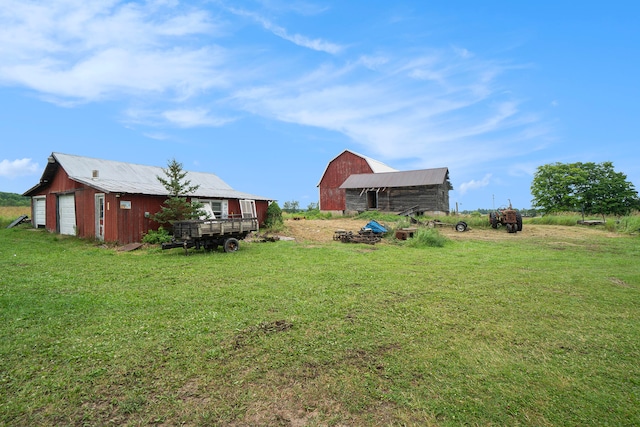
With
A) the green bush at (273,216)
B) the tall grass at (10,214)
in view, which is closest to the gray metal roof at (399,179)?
the green bush at (273,216)

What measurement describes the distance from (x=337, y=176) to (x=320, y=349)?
120ft

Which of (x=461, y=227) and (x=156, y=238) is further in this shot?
(x=461, y=227)

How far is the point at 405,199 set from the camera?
32844 mm

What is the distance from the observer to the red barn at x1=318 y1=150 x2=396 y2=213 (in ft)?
128

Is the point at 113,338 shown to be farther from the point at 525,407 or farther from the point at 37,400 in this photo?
the point at 525,407

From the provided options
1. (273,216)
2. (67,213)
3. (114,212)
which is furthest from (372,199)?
(67,213)

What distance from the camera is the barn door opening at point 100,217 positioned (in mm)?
17016

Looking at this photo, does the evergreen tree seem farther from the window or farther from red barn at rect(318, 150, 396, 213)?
red barn at rect(318, 150, 396, 213)

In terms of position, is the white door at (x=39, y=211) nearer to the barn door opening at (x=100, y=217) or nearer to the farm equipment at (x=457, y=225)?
the barn door opening at (x=100, y=217)

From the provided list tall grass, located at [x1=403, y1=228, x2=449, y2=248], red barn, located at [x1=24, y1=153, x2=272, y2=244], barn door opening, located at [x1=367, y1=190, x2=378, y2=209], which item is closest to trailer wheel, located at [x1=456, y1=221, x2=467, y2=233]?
tall grass, located at [x1=403, y1=228, x2=449, y2=248]

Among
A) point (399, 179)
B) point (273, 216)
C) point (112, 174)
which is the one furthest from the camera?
point (399, 179)

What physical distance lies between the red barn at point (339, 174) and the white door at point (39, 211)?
26.6 m

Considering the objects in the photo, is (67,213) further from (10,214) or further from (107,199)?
(10,214)

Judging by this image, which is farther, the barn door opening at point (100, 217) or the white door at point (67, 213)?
the white door at point (67, 213)
